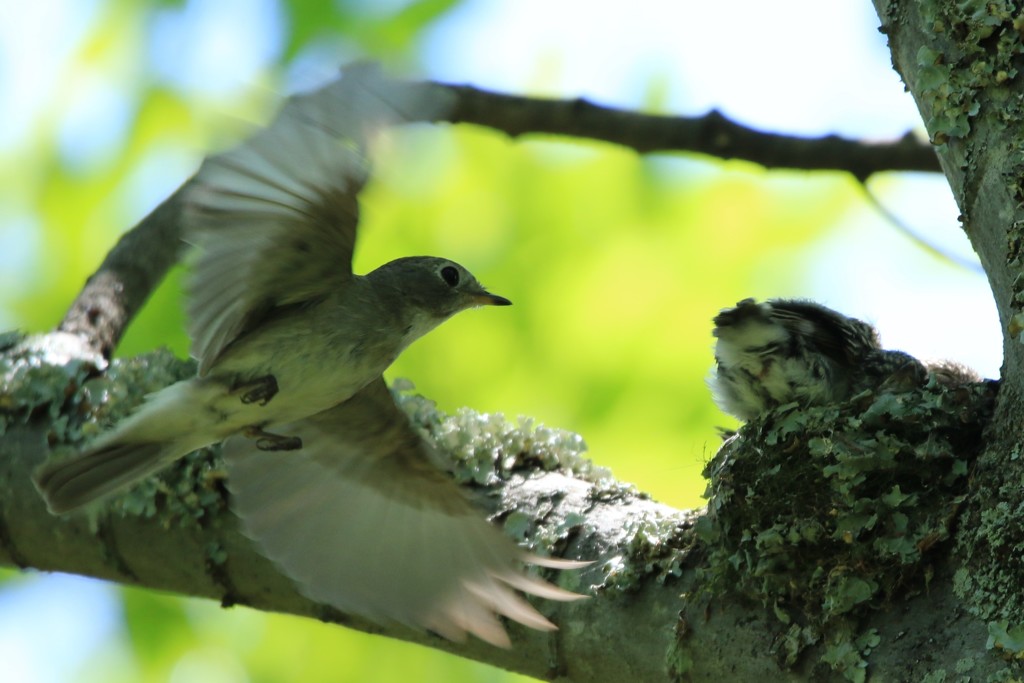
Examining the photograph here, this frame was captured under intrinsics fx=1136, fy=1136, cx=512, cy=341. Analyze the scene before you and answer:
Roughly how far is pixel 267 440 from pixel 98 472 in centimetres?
54

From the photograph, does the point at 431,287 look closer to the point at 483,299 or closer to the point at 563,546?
the point at 483,299

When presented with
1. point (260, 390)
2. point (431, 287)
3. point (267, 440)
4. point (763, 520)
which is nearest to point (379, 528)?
point (267, 440)

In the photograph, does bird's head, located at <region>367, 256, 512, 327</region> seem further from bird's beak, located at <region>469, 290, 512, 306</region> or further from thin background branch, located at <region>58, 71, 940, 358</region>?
thin background branch, located at <region>58, 71, 940, 358</region>

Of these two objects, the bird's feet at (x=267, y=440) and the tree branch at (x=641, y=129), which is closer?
the bird's feet at (x=267, y=440)

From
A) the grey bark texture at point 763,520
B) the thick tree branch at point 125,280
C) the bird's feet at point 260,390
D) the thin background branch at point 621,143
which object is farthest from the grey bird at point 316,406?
the thin background branch at point 621,143

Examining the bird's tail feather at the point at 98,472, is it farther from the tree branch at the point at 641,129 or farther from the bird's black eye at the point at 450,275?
the tree branch at the point at 641,129

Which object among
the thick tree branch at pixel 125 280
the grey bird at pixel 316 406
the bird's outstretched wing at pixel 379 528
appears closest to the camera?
the grey bird at pixel 316 406

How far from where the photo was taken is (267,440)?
3.71 meters

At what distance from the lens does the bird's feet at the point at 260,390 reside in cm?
349

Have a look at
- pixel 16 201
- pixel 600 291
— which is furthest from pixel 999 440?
pixel 16 201

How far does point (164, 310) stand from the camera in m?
5.78

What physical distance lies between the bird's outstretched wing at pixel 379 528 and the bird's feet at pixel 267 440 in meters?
0.06

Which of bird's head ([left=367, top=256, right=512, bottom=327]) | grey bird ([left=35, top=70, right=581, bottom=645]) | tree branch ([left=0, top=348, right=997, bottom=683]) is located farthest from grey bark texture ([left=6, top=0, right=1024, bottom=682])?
bird's head ([left=367, top=256, right=512, bottom=327])

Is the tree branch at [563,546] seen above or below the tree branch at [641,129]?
below
